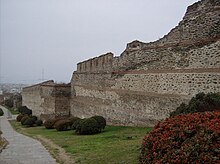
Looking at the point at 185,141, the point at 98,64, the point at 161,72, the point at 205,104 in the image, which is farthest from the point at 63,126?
the point at 185,141

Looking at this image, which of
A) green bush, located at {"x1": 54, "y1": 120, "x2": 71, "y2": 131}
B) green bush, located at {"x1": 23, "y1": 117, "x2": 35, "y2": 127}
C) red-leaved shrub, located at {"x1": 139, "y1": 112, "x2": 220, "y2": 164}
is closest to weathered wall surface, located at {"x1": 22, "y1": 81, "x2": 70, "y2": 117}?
green bush, located at {"x1": 23, "y1": 117, "x2": 35, "y2": 127}

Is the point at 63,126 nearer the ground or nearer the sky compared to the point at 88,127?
nearer the ground

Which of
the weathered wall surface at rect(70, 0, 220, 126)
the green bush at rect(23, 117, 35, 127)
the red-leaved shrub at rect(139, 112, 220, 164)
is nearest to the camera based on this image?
the red-leaved shrub at rect(139, 112, 220, 164)

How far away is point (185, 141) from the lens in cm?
482

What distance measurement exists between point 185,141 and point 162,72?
8824mm

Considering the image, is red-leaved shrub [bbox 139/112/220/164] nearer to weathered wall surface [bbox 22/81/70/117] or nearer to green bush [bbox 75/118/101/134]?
green bush [bbox 75/118/101/134]

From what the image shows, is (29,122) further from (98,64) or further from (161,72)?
(161,72)

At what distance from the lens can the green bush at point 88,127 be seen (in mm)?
14797

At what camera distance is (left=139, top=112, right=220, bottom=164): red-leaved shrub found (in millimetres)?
4369

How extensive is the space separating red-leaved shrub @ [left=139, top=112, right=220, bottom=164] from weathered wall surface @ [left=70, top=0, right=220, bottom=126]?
5525mm

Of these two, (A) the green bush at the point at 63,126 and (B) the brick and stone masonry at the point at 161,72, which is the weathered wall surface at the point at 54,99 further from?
(A) the green bush at the point at 63,126

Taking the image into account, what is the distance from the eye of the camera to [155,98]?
45.3ft

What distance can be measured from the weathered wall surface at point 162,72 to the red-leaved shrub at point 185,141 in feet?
18.1

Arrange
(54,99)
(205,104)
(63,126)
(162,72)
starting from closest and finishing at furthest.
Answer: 1. (205,104)
2. (162,72)
3. (63,126)
4. (54,99)
